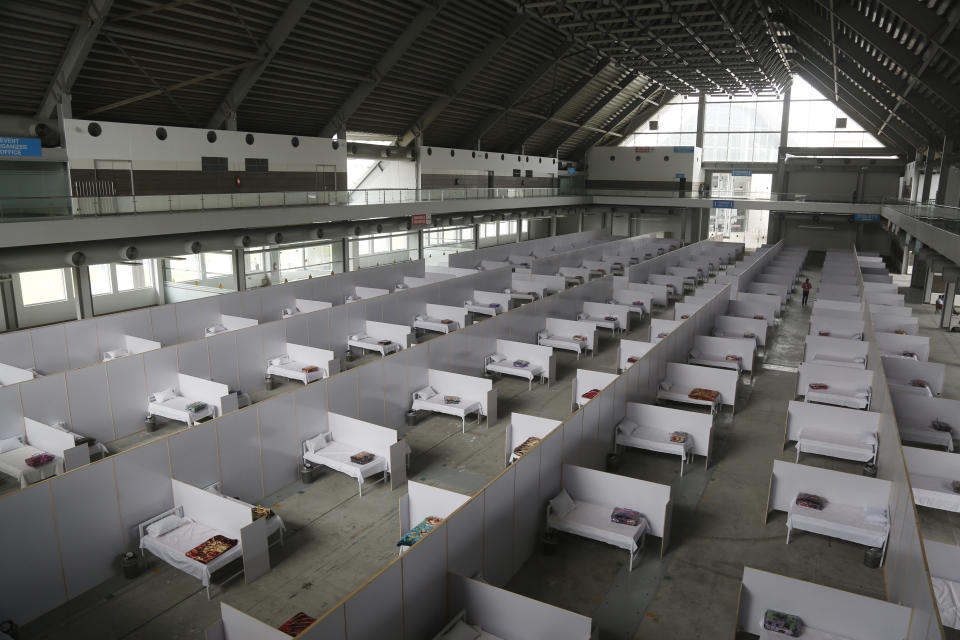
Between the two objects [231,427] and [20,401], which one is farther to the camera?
[20,401]

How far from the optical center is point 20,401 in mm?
10719

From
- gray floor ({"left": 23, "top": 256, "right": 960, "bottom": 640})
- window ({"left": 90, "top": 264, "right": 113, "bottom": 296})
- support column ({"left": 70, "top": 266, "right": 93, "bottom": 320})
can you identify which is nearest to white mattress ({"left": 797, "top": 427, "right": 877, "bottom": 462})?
gray floor ({"left": 23, "top": 256, "right": 960, "bottom": 640})

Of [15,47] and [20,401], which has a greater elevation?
[15,47]

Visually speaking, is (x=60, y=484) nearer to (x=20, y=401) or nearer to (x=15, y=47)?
(x=20, y=401)

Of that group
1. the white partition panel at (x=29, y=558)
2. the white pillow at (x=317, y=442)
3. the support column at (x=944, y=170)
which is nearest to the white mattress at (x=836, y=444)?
the white pillow at (x=317, y=442)

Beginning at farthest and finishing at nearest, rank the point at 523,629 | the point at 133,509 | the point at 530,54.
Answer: the point at 530,54
the point at 133,509
the point at 523,629

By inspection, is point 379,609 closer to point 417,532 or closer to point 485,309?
point 417,532

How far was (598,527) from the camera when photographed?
8328mm

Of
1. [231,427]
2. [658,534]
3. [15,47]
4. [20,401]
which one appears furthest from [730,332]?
[15,47]

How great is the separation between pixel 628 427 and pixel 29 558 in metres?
8.55

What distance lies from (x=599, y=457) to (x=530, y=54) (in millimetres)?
23212

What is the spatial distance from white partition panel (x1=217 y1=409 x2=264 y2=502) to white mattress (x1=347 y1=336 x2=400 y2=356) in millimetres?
6281

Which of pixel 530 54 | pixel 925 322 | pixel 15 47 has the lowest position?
pixel 925 322

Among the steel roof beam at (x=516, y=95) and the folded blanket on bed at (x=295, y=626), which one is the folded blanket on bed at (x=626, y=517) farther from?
the steel roof beam at (x=516, y=95)
